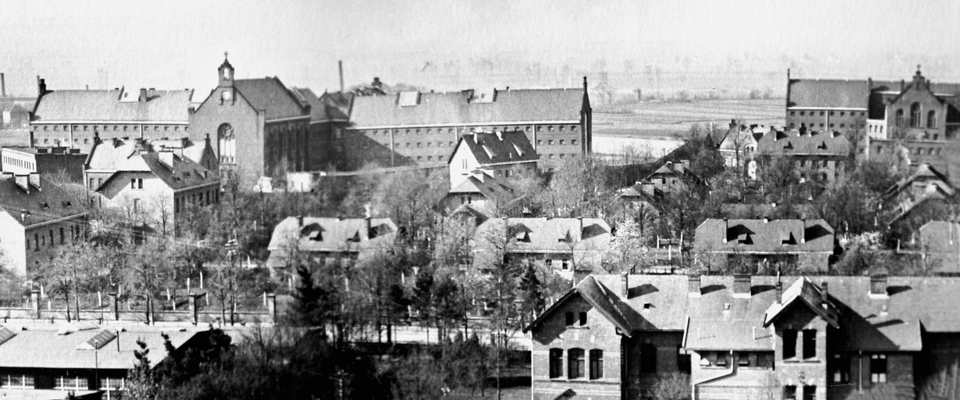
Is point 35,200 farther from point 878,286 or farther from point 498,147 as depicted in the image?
point 878,286

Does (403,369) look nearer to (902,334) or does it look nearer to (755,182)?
(902,334)

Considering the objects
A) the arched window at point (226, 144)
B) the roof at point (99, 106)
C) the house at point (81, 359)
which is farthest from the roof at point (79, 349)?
the roof at point (99, 106)

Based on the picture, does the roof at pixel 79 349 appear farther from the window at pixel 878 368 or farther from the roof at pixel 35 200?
the window at pixel 878 368

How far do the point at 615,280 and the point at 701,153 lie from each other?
29.7 feet

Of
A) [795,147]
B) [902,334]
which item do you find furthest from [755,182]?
[902,334]

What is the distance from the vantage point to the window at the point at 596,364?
1177 centimetres

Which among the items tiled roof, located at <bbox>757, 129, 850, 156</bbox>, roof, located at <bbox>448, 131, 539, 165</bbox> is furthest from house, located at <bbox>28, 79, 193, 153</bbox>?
tiled roof, located at <bbox>757, 129, 850, 156</bbox>

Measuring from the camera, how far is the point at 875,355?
11156 millimetres

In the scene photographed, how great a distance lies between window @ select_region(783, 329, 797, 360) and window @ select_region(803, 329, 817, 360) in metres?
0.08

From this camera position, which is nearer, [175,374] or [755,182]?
[175,374]

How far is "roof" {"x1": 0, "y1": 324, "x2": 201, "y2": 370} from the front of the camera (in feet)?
40.3

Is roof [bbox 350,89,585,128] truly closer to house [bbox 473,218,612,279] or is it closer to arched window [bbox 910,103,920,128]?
house [bbox 473,218,612,279]

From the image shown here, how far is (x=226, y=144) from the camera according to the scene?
980 inches

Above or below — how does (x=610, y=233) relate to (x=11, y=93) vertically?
below
